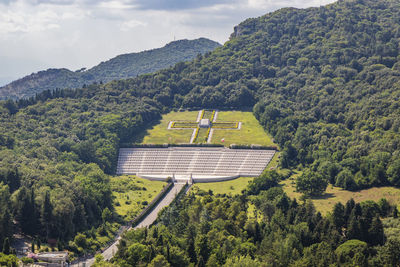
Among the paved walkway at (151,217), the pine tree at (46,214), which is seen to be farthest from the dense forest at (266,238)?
the pine tree at (46,214)

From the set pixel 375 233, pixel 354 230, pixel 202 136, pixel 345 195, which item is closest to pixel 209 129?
pixel 202 136

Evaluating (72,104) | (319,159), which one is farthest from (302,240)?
(72,104)

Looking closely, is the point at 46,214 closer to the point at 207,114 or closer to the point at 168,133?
the point at 168,133

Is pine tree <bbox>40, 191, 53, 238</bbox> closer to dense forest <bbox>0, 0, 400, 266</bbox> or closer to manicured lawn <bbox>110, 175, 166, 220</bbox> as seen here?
dense forest <bbox>0, 0, 400, 266</bbox>

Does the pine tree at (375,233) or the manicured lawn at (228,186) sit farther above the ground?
the pine tree at (375,233)

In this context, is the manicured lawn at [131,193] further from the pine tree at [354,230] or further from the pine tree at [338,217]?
the pine tree at [354,230]

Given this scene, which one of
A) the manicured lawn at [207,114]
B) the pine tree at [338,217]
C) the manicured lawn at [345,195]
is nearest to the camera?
the pine tree at [338,217]

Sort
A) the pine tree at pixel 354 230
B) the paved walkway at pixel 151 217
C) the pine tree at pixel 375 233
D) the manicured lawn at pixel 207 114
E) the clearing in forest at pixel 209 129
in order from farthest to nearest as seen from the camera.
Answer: the manicured lawn at pixel 207 114 → the clearing in forest at pixel 209 129 → the paved walkway at pixel 151 217 → the pine tree at pixel 354 230 → the pine tree at pixel 375 233

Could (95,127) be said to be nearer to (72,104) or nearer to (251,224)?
(72,104)
